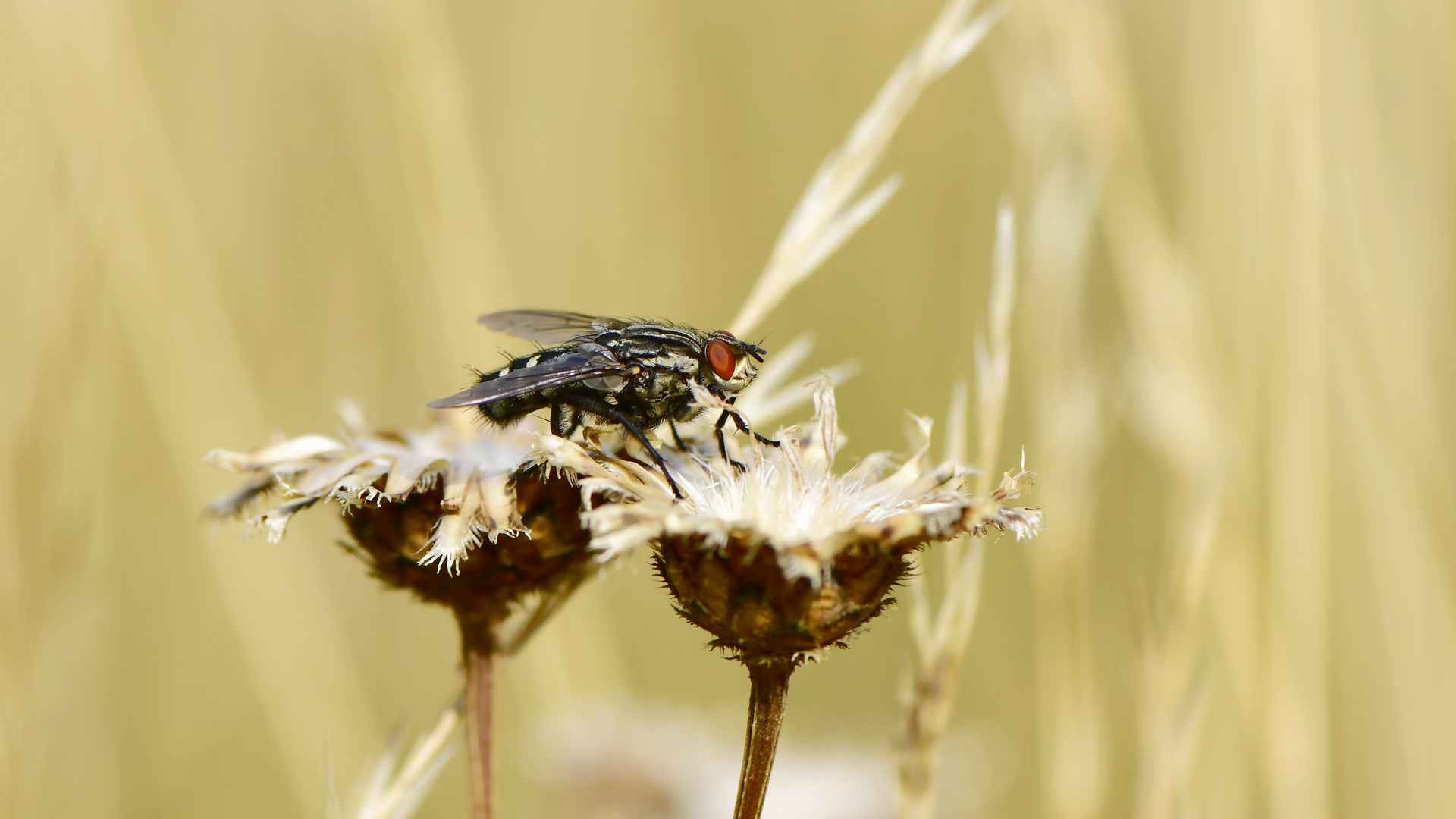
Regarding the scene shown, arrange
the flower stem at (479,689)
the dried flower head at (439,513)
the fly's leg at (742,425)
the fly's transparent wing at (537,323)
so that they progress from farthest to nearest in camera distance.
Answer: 1. the fly's transparent wing at (537,323)
2. the fly's leg at (742,425)
3. the flower stem at (479,689)
4. the dried flower head at (439,513)

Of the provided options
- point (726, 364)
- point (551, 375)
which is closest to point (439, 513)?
point (551, 375)

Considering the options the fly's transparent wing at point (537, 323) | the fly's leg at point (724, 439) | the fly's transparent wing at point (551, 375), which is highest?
the fly's transparent wing at point (537, 323)

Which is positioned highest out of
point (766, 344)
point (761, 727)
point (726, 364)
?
point (766, 344)

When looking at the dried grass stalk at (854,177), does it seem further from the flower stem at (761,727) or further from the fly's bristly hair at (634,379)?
the flower stem at (761,727)

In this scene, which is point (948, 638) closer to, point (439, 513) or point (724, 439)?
point (724, 439)

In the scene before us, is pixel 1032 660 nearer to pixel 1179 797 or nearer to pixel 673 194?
pixel 673 194

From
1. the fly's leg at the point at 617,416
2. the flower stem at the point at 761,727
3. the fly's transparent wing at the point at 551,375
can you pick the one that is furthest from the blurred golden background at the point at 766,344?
the flower stem at the point at 761,727

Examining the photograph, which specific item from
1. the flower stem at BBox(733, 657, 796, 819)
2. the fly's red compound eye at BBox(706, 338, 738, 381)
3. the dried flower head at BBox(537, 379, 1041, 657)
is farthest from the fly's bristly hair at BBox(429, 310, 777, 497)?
the flower stem at BBox(733, 657, 796, 819)
